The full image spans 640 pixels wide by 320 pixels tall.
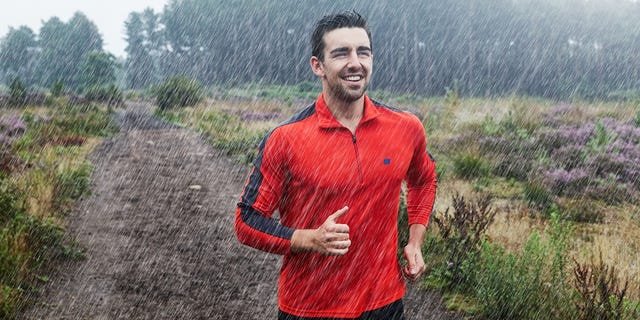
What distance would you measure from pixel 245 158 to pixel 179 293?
315 inches

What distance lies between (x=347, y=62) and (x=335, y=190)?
0.54m

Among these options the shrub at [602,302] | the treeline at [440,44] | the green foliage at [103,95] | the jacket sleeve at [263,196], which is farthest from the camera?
the treeline at [440,44]

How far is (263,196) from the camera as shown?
7.77ft

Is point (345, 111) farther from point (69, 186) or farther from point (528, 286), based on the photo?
point (69, 186)

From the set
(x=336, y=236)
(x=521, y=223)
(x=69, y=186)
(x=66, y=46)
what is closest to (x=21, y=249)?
(x=69, y=186)

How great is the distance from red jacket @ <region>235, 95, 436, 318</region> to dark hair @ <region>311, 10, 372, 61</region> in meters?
0.24

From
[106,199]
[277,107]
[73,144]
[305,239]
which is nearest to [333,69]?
[305,239]

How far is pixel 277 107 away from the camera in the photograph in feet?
103

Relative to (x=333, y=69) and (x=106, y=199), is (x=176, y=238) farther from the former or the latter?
(x=333, y=69)

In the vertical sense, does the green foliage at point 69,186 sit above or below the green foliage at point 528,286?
below

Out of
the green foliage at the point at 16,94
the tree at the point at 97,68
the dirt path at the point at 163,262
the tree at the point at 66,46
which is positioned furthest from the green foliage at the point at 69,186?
the tree at the point at 66,46

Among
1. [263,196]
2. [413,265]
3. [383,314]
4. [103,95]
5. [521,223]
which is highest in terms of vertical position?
[263,196]

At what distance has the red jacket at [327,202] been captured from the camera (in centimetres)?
236

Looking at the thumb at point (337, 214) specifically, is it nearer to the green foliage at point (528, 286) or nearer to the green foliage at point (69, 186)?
the green foliage at point (528, 286)
